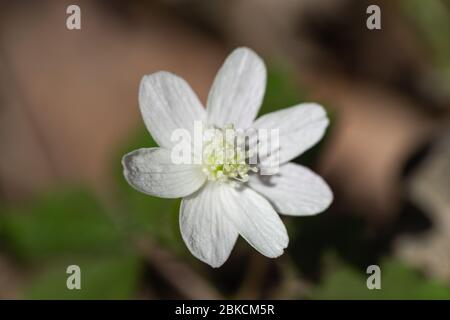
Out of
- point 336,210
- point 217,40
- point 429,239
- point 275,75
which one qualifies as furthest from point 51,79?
point 429,239

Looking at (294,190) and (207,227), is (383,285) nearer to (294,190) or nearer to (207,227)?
(294,190)

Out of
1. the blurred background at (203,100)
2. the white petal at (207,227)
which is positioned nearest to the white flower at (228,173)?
the white petal at (207,227)

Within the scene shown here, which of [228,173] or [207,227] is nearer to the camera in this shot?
[207,227]

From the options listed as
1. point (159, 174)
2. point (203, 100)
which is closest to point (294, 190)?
point (159, 174)

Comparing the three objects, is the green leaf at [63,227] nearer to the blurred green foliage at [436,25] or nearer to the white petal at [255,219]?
the white petal at [255,219]

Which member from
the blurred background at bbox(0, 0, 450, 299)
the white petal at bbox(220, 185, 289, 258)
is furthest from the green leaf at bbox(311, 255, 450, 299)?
the white petal at bbox(220, 185, 289, 258)

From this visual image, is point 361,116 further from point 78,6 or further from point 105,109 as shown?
point 78,6

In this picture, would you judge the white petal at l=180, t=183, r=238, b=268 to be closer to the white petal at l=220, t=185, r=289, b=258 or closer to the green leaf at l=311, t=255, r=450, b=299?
the white petal at l=220, t=185, r=289, b=258
